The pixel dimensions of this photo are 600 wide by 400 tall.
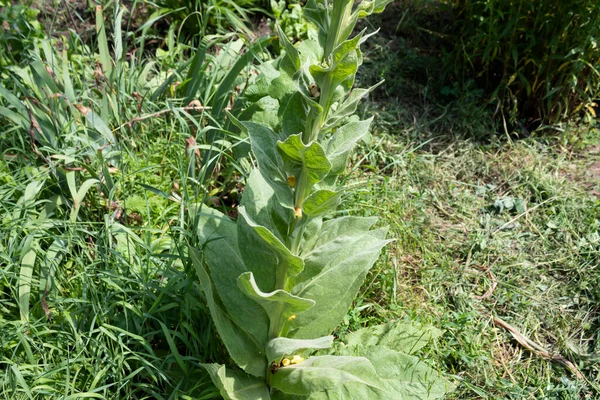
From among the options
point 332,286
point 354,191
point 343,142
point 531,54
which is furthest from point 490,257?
point 343,142

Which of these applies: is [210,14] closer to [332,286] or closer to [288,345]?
[332,286]

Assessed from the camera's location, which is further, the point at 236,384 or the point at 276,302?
the point at 236,384

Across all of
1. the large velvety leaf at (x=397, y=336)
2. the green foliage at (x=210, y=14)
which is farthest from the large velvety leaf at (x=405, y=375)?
the green foliage at (x=210, y=14)

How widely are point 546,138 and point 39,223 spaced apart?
10.1ft

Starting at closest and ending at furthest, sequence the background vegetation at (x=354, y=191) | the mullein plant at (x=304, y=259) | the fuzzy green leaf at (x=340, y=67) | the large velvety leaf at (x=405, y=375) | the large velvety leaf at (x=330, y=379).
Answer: the fuzzy green leaf at (x=340, y=67), the mullein plant at (x=304, y=259), the large velvety leaf at (x=330, y=379), the large velvety leaf at (x=405, y=375), the background vegetation at (x=354, y=191)

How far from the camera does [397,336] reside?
259cm

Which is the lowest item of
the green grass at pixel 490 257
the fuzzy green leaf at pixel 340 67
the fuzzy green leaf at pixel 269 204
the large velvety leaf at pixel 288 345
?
the green grass at pixel 490 257

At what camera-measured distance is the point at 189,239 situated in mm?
2652

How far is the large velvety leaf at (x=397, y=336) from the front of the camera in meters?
2.56

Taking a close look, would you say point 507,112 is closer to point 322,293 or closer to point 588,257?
point 588,257

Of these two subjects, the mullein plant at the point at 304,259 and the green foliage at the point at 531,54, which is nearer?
the mullein plant at the point at 304,259

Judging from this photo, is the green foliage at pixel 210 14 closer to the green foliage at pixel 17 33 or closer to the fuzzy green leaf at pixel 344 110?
the green foliage at pixel 17 33

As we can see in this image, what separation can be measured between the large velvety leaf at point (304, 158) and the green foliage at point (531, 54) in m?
2.32

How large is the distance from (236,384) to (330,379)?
36 cm
